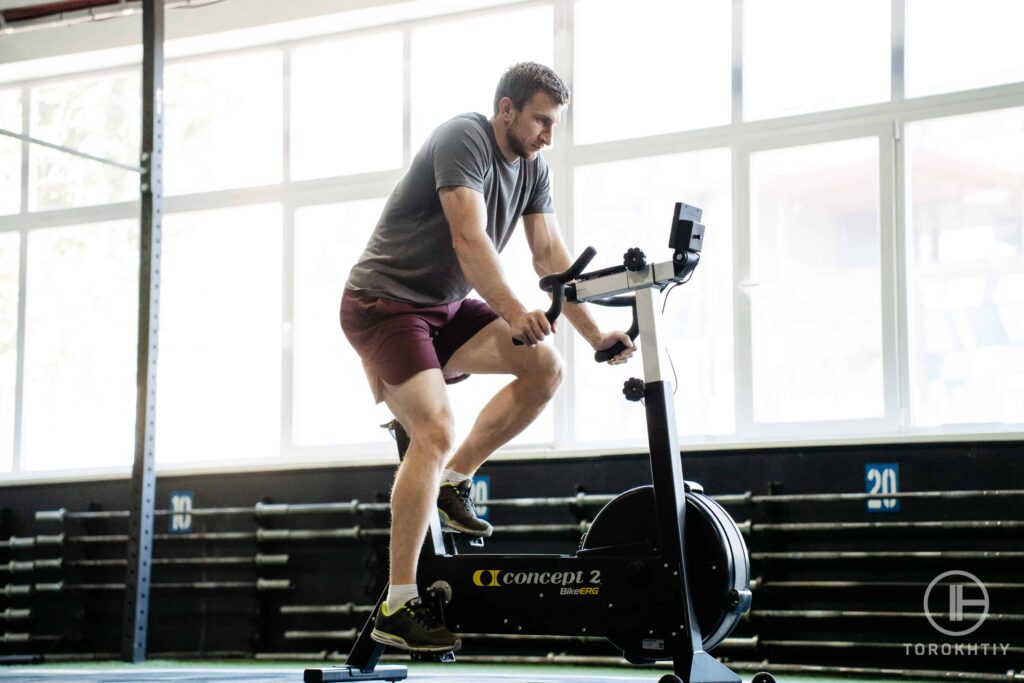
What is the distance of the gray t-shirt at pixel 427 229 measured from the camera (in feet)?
10.4

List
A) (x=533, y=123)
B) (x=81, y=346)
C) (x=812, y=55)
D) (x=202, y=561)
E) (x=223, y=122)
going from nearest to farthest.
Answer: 1. (x=533, y=123)
2. (x=812, y=55)
3. (x=202, y=561)
4. (x=223, y=122)
5. (x=81, y=346)

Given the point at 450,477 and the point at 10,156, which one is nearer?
the point at 450,477

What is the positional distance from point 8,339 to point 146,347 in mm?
1859

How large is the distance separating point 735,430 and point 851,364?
1.94ft

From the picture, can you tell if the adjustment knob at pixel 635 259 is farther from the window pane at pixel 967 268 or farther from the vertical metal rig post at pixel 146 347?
the vertical metal rig post at pixel 146 347

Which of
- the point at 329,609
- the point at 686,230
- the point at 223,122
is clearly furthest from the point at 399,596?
the point at 223,122

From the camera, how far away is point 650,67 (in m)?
5.98

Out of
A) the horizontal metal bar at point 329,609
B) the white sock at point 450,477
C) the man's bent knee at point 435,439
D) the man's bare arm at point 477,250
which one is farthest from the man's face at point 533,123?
the horizontal metal bar at point 329,609

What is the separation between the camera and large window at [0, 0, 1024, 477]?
17.2ft

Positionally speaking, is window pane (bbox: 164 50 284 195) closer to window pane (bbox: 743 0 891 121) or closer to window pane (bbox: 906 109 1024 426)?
window pane (bbox: 743 0 891 121)

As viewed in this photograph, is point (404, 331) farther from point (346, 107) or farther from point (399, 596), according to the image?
point (346, 107)

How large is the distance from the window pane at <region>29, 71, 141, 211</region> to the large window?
0.06 feet

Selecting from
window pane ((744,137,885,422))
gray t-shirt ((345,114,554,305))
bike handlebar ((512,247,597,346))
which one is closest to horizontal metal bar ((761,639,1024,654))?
window pane ((744,137,885,422))

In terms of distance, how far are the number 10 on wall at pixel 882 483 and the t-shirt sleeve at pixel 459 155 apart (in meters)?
2.63
